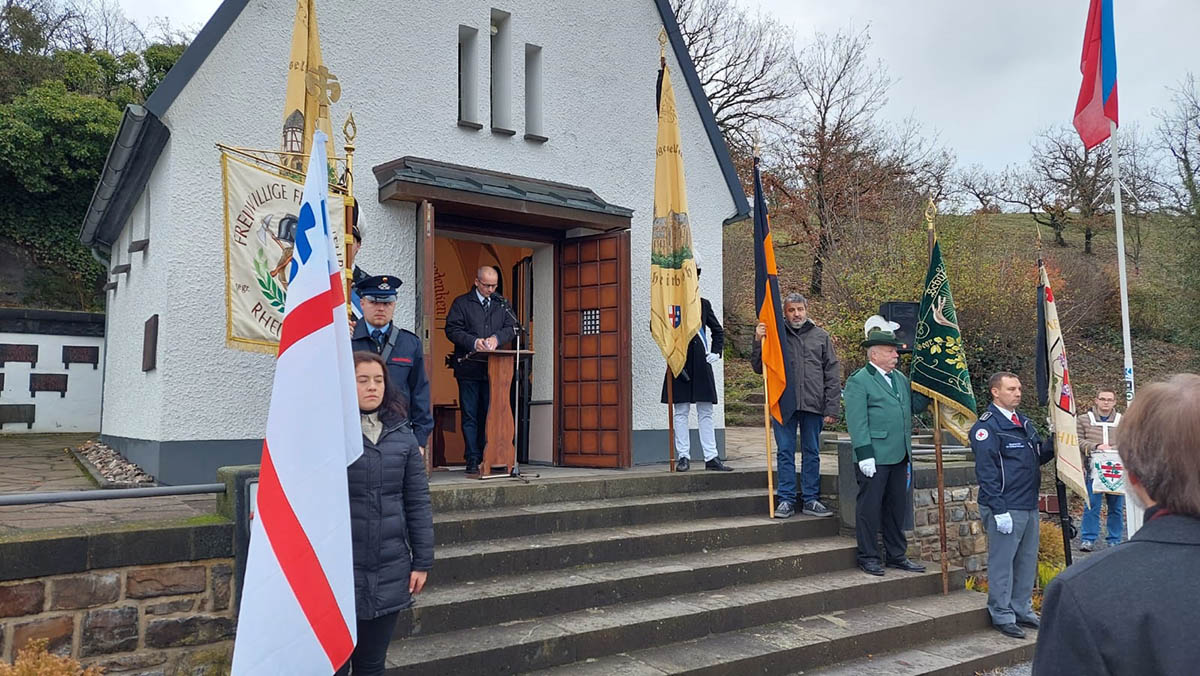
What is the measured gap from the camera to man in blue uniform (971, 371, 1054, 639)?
5.95 metres

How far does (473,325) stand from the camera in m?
7.39

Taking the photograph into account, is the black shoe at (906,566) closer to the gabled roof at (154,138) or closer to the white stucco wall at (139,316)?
the gabled roof at (154,138)

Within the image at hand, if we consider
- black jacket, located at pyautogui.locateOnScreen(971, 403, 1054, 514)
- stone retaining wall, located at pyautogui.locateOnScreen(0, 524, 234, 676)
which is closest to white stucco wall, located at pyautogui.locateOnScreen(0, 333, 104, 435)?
stone retaining wall, located at pyautogui.locateOnScreen(0, 524, 234, 676)

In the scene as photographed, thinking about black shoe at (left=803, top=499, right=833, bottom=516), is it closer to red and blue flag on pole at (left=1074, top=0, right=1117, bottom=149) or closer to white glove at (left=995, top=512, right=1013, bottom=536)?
white glove at (left=995, top=512, right=1013, bottom=536)

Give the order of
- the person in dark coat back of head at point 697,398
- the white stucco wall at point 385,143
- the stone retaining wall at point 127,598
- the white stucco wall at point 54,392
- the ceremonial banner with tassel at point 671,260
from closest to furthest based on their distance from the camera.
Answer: the stone retaining wall at point 127,598
the white stucco wall at point 385,143
the ceremonial banner with tassel at point 671,260
the person in dark coat back of head at point 697,398
the white stucco wall at point 54,392

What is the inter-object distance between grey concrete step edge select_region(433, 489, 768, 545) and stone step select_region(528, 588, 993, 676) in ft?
4.15

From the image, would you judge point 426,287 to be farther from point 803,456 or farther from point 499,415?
point 803,456

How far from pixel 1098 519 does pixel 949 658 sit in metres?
5.15

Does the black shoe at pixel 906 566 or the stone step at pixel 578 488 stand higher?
the stone step at pixel 578 488

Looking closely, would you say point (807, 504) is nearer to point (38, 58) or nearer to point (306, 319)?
point (306, 319)

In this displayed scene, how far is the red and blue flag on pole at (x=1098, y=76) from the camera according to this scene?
666cm

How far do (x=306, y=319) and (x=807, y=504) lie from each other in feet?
17.6

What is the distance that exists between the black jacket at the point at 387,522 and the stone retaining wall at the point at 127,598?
4.55 ft

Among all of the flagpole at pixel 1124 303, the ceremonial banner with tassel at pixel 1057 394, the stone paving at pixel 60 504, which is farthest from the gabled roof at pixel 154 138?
the flagpole at pixel 1124 303
